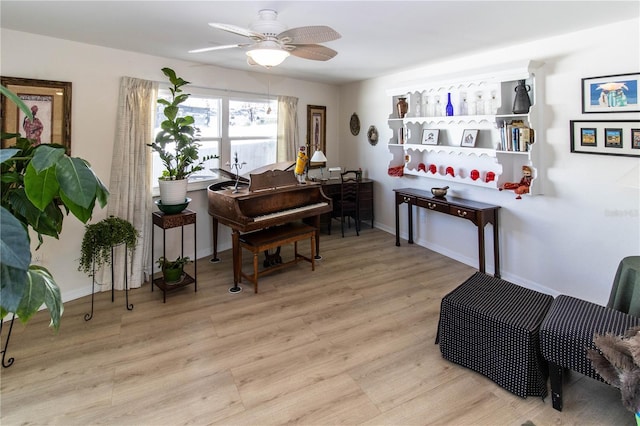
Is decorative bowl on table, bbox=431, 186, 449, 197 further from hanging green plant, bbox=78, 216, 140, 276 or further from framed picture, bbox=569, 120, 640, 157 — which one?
hanging green plant, bbox=78, 216, 140, 276

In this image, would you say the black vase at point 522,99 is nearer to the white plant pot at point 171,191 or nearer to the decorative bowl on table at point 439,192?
the decorative bowl on table at point 439,192

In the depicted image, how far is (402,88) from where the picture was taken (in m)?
4.61

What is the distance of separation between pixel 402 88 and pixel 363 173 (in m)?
1.66

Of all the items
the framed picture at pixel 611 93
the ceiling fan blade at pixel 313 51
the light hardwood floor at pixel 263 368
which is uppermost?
the ceiling fan blade at pixel 313 51

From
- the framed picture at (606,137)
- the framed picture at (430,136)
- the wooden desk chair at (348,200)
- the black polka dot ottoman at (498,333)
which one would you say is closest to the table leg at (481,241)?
the framed picture at (606,137)

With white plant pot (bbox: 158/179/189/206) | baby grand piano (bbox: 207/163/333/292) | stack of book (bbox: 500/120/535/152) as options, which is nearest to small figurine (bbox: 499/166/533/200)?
stack of book (bbox: 500/120/535/152)

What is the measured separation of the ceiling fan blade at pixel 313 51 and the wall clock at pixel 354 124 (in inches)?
128

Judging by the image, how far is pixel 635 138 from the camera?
273 centimetres

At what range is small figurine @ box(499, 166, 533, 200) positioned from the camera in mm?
3441

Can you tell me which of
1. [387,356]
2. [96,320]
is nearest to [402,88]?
[387,356]

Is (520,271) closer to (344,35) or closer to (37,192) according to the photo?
(344,35)

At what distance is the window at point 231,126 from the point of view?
14.4 ft

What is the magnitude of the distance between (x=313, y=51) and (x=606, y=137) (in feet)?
8.07

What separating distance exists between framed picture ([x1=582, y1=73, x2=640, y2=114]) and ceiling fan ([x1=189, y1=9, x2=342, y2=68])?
221 cm
